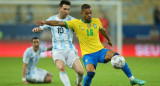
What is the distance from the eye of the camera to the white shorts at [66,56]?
27.7 feet

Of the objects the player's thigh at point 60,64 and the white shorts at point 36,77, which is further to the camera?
the white shorts at point 36,77

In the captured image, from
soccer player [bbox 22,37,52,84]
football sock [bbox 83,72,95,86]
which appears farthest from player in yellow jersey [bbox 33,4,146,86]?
soccer player [bbox 22,37,52,84]

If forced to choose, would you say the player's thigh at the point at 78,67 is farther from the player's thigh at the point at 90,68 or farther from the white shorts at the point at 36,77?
the white shorts at the point at 36,77

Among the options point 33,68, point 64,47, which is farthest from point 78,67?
point 33,68

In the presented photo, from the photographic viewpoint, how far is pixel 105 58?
7957 millimetres

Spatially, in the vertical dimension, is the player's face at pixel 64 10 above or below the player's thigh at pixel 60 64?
above

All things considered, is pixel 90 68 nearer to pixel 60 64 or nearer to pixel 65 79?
pixel 65 79

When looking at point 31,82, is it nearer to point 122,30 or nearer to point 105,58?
point 105,58

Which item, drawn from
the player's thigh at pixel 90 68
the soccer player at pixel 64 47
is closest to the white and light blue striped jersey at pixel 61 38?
the soccer player at pixel 64 47

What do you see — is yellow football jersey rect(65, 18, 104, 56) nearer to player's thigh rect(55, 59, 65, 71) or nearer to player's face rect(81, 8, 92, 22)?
player's face rect(81, 8, 92, 22)

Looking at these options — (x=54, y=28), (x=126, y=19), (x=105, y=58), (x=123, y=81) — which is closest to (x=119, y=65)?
(x=105, y=58)

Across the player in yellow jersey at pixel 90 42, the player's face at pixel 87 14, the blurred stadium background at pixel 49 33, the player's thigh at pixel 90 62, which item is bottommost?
the blurred stadium background at pixel 49 33

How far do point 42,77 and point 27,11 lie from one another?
10.6m

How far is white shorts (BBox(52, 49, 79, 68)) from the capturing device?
27.7 ft
